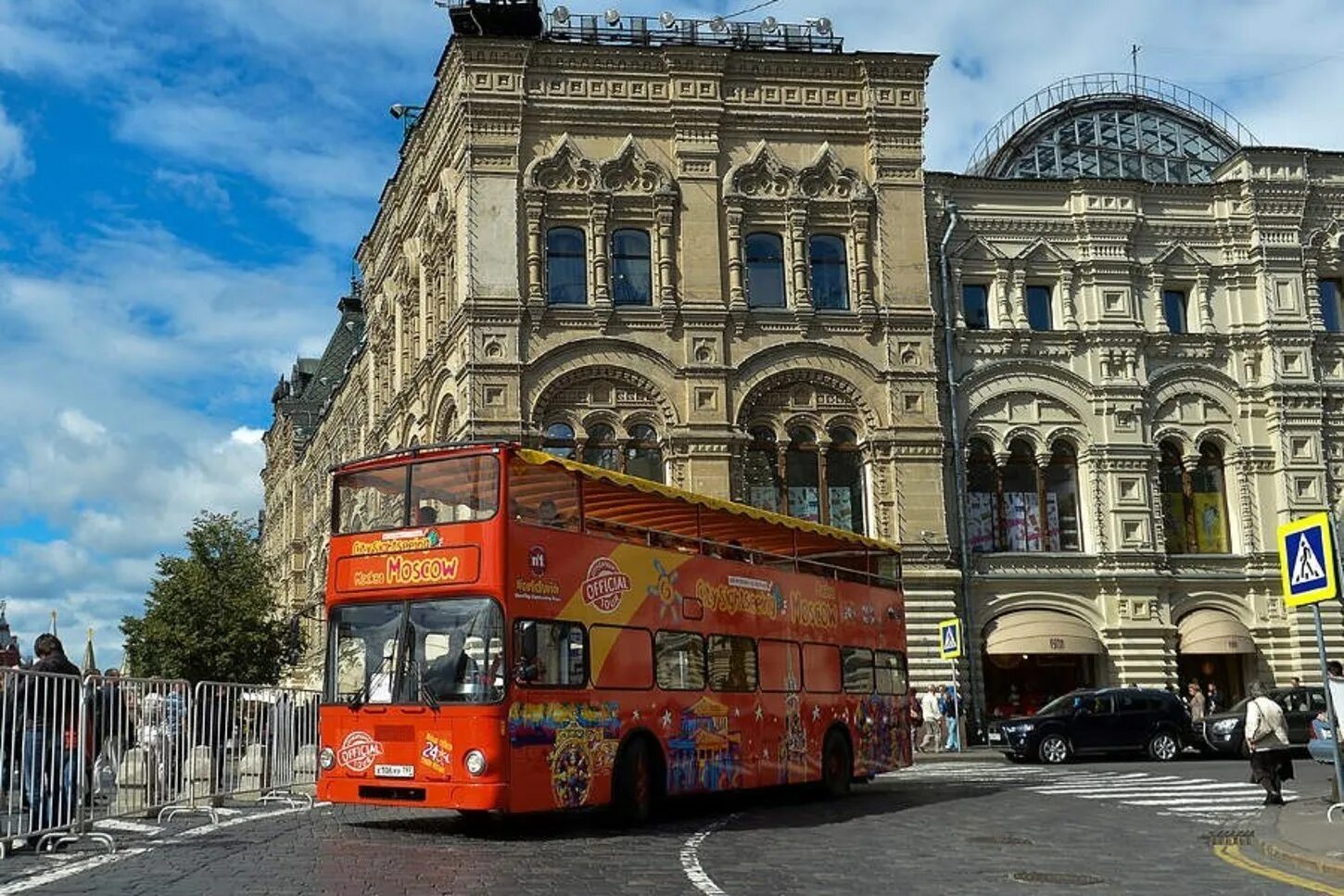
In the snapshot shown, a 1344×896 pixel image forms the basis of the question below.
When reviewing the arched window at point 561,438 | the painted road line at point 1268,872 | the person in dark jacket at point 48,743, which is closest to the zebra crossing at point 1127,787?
the painted road line at point 1268,872

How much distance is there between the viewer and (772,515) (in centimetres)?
2183

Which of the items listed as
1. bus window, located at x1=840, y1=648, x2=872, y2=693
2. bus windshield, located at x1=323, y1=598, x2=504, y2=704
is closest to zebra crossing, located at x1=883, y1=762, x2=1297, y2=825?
bus window, located at x1=840, y1=648, x2=872, y2=693

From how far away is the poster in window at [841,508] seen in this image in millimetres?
37781

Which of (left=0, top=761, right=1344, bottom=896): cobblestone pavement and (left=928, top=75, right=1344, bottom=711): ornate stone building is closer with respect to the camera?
(left=0, top=761, right=1344, bottom=896): cobblestone pavement

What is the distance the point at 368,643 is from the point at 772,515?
6.88 meters

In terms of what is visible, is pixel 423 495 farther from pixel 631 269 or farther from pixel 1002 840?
pixel 631 269

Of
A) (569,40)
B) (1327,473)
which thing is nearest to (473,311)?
(569,40)

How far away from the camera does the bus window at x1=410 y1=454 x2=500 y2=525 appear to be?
16.6m

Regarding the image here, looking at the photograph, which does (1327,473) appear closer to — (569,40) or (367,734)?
(569,40)

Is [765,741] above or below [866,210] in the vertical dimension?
below

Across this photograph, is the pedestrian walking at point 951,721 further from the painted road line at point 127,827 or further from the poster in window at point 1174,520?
the painted road line at point 127,827

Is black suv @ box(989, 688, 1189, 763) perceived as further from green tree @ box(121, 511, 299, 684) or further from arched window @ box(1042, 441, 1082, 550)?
green tree @ box(121, 511, 299, 684)

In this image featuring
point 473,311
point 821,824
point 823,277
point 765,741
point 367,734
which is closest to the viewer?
point 367,734

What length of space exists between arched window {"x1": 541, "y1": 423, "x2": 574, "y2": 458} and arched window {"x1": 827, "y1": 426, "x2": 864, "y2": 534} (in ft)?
20.9
